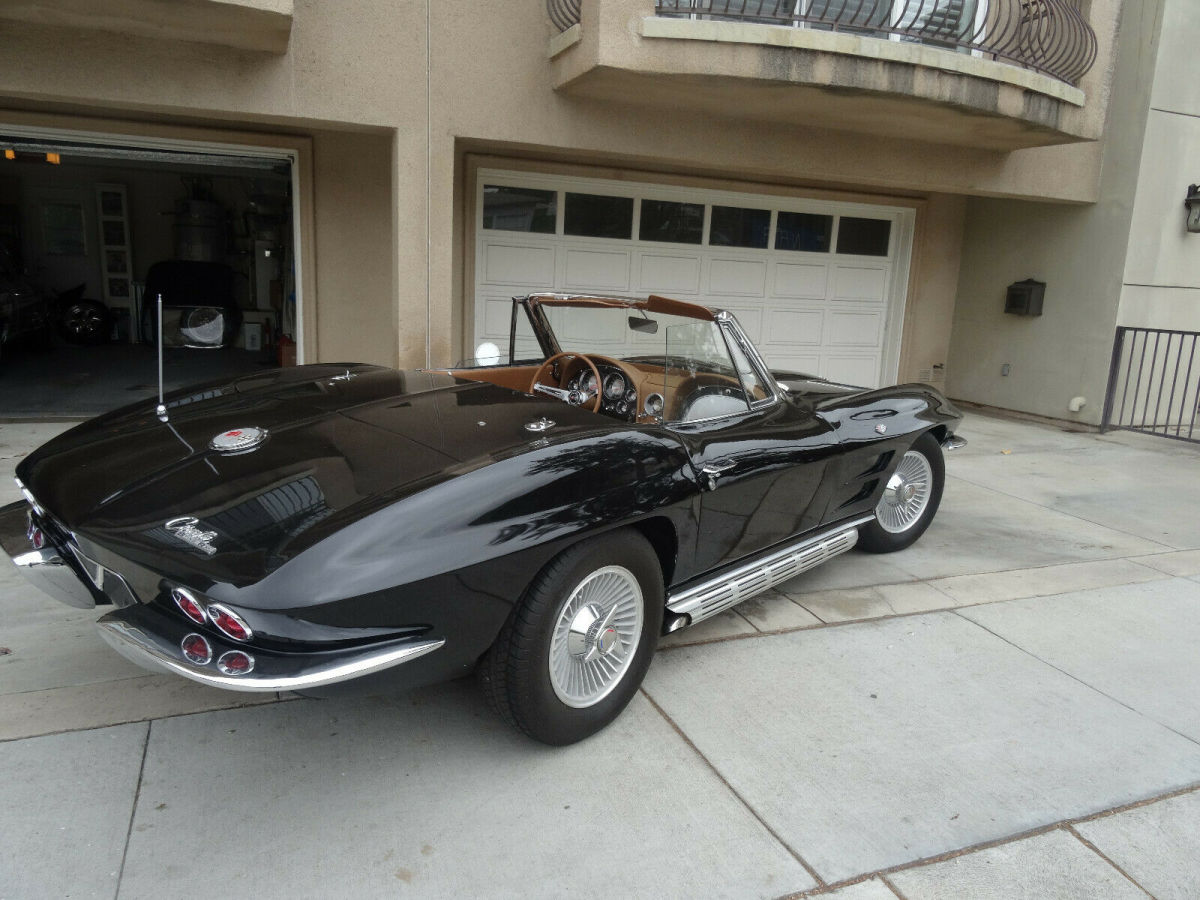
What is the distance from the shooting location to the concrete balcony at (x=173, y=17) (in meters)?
5.10

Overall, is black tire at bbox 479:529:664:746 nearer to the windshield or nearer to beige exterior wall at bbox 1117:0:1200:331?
the windshield

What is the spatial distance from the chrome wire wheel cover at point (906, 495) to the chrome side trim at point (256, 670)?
300 centimetres

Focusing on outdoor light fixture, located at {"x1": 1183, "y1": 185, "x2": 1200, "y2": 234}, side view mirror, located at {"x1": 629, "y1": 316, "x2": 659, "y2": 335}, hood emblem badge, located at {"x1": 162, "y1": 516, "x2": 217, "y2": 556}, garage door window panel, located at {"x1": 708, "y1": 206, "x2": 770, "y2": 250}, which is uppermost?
outdoor light fixture, located at {"x1": 1183, "y1": 185, "x2": 1200, "y2": 234}

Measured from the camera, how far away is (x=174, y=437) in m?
2.80

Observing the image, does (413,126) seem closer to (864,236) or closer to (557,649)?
(557,649)

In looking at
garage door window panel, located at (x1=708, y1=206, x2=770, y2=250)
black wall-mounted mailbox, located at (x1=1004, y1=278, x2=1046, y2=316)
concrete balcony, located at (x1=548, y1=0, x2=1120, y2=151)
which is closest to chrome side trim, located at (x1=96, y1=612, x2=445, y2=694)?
concrete balcony, located at (x1=548, y1=0, x2=1120, y2=151)

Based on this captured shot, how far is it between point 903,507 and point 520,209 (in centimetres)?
515

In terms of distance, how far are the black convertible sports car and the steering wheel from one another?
1 centimetres

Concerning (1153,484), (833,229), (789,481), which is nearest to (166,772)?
(789,481)

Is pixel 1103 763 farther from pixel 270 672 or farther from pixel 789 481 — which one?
pixel 270 672

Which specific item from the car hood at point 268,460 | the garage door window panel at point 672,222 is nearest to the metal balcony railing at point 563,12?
the garage door window panel at point 672,222

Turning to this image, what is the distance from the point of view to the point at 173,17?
524 centimetres

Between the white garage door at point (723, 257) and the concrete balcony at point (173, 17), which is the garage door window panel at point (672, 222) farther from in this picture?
the concrete balcony at point (173, 17)

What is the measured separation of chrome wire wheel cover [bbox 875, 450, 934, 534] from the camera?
4.48 meters
